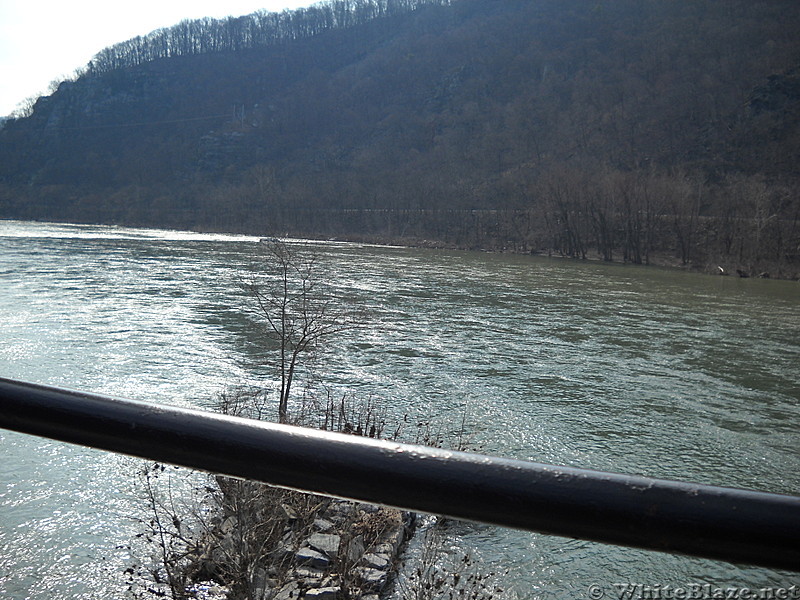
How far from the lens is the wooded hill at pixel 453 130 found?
61.2 meters

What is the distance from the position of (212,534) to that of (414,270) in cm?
3476

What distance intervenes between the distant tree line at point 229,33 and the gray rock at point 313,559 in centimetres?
17163

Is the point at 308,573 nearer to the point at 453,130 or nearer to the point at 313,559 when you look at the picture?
the point at 313,559

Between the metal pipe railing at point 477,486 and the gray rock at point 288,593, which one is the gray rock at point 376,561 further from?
the metal pipe railing at point 477,486

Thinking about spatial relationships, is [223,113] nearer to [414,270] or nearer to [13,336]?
[414,270]

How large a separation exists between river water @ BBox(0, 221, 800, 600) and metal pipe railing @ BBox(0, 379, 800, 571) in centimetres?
668

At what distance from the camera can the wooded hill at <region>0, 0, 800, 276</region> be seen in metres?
61.2

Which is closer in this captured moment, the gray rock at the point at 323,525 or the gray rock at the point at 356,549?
the gray rock at the point at 356,549

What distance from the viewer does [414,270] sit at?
40844mm

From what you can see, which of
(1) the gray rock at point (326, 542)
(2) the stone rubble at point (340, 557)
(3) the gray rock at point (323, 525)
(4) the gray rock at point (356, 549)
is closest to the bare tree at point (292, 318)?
(3) the gray rock at point (323, 525)

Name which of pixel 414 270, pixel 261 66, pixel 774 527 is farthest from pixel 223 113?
pixel 774 527

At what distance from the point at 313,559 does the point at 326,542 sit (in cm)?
31

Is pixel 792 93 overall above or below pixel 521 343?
above

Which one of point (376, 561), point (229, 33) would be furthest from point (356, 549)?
point (229, 33)
